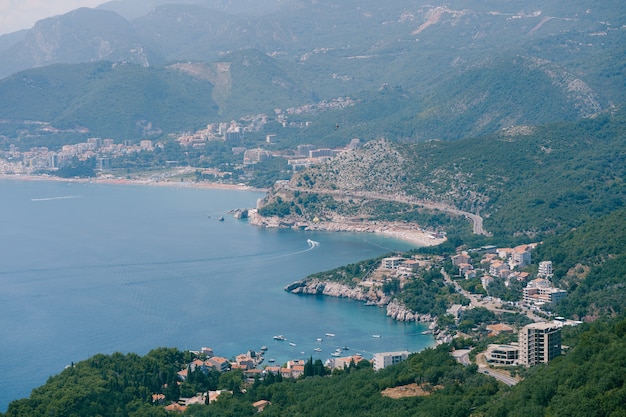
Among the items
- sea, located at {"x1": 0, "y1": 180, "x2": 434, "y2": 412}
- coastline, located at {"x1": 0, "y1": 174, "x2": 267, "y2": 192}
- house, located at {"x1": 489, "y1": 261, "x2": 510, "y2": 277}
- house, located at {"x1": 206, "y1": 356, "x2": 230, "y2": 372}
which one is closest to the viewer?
house, located at {"x1": 206, "y1": 356, "x2": 230, "y2": 372}

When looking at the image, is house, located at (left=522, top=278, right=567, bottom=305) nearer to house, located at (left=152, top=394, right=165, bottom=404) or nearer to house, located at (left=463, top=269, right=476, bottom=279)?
house, located at (left=463, top=269, right=476, bottom=279)

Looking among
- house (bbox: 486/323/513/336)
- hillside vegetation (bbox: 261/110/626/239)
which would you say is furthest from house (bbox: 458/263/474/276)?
house (bbox: 486/323/513/336)

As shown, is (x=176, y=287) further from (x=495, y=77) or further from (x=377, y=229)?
(x=495, y=77)

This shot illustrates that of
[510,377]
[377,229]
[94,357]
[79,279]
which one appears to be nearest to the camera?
[510,377]

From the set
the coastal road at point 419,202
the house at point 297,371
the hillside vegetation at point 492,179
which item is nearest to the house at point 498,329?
the house at point 297,371

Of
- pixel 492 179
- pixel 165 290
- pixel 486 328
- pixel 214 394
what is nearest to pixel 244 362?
Answer: pixel 214 394

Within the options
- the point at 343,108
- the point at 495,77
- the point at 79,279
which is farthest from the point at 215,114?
the point at 79,279
